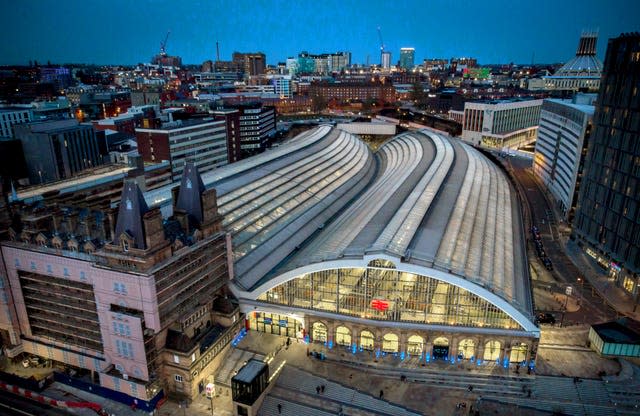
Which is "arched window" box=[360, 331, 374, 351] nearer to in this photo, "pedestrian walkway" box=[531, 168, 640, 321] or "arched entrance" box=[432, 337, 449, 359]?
"arched entrance" box=[432, 337, 449, 359]

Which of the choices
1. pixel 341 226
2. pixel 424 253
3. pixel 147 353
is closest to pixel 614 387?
pixel 424 253

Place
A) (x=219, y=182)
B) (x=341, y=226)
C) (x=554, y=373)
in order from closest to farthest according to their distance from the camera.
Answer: (x=554, y=373), (x=341, y=226), (x=219, y=182)

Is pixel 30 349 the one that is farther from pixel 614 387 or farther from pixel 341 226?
pixel 614 387

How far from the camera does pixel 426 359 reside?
2692 inches

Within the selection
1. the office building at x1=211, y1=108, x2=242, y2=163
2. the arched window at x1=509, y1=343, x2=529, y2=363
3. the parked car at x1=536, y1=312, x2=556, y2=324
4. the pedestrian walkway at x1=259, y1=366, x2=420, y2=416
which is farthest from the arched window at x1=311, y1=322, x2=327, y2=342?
the office building at x1=211, y1=108, x2=242, y2=163

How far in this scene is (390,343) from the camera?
229 feet

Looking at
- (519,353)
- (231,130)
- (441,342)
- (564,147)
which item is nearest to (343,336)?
(441,342)

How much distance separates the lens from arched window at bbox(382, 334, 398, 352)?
228 ft

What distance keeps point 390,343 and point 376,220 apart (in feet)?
77.0

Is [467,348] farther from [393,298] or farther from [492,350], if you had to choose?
[393,298]

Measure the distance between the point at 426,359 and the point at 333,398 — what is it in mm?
16116

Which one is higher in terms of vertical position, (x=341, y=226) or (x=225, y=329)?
(x=341, y=226)

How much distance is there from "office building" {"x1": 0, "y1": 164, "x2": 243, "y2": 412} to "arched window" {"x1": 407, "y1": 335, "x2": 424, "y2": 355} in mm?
27583

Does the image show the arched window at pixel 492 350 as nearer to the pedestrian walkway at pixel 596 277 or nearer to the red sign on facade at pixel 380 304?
the red sign on facade at pixel 380 304
